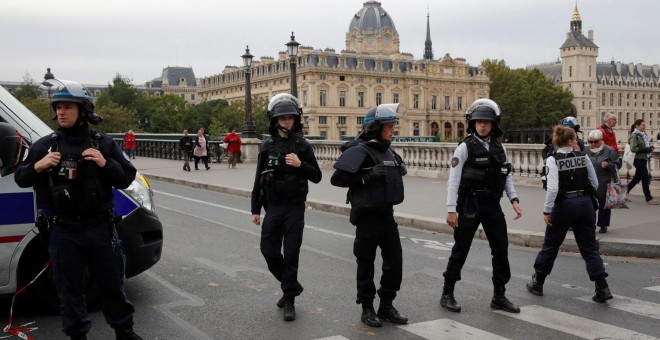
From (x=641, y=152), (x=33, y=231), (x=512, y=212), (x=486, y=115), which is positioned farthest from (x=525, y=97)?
(x=33, y=231)

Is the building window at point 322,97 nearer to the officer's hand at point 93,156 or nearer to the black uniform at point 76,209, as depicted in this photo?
the black uniform at point 76,209

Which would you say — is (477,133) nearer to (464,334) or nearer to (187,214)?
(464,334)

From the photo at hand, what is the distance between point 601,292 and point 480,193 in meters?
1.71

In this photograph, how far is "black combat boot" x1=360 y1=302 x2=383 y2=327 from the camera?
611cm

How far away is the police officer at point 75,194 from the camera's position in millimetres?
4871

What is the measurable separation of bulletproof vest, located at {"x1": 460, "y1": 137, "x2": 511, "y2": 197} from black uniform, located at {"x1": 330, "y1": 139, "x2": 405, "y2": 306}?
72 cm

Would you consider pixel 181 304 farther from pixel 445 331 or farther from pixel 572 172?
pixel 572 172

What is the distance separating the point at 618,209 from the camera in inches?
531

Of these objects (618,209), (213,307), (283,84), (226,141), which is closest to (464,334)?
(213,307)

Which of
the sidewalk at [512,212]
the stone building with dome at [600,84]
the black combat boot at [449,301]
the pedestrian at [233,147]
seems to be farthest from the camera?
the stone building with dome at [600,84]

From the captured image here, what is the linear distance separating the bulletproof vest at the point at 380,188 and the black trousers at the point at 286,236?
588mm

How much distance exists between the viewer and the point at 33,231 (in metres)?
6.06

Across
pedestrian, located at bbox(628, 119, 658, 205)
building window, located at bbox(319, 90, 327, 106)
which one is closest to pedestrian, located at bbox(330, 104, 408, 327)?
pedestrian, located at bbox(628, 119, 658, 205)

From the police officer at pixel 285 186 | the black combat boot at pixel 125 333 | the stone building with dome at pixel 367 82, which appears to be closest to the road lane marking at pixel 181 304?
the black combat boot at pixel 125 333
